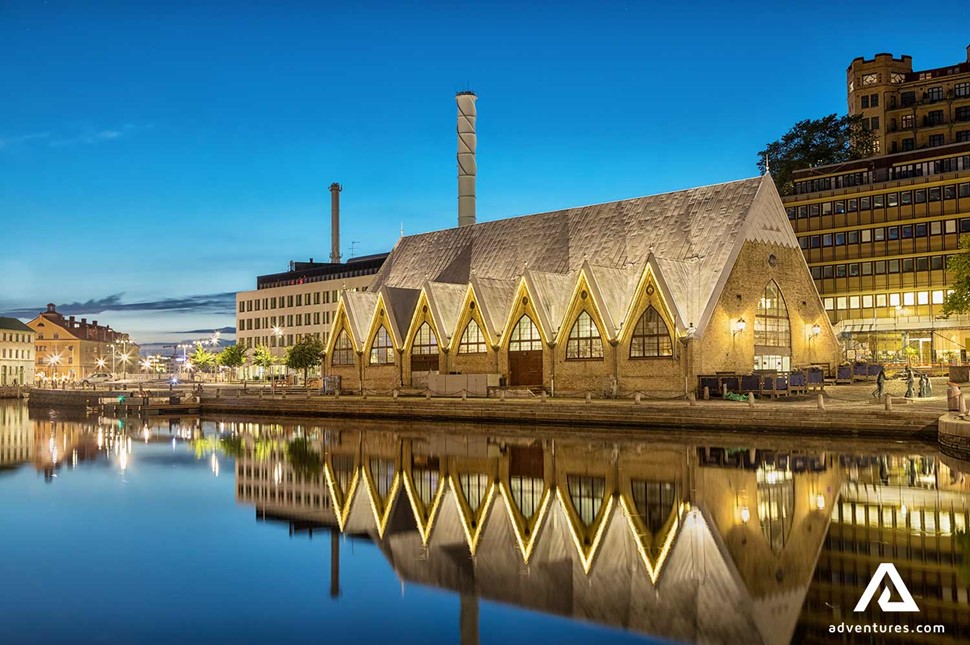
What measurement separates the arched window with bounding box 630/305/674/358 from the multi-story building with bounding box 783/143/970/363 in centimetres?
2817

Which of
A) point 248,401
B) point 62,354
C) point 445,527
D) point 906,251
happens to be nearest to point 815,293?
point 906,251

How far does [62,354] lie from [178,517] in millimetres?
163300

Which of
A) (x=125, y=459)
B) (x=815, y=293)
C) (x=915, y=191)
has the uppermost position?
(x=915, y=191)

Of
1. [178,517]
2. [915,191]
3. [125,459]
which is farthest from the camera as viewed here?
[915,191]

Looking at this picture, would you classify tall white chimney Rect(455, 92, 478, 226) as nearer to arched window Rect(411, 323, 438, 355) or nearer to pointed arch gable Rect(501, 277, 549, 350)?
arched window Rect(411, 323, 438, 355)

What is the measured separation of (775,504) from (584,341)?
32760mm

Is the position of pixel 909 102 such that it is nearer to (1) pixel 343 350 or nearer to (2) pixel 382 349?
(2) pixel 382 349

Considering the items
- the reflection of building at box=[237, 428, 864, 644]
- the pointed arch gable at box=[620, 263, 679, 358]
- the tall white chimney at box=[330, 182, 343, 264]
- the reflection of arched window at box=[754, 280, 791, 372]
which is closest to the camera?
the reflection of building at box=[237, 428, 864, 644]

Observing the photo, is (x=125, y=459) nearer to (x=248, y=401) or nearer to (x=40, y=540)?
(x=40, y=540)

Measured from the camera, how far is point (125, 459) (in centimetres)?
3584

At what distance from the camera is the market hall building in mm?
49156

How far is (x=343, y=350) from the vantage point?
67.3 meters

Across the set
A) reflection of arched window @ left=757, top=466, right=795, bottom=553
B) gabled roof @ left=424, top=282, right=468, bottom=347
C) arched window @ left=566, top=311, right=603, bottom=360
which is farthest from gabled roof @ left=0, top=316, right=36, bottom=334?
reflection of arched window @ left=757, top=466, right=795, bottom=553

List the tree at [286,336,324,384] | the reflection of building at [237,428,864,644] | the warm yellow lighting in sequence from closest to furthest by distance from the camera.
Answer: the reflection of building at [237,428,864,644]
the warm yellow lighting
the tree at [286,336,324,384]
